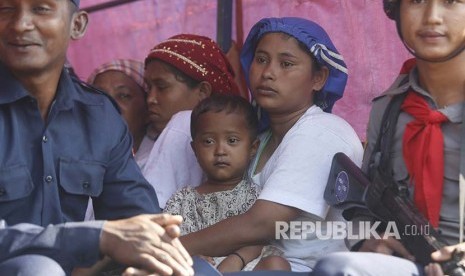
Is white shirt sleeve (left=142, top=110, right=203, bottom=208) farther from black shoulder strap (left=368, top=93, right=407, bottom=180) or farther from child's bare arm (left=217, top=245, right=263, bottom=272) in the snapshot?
black shoulder strap (left=368, top=93, right=407, bottom=180)

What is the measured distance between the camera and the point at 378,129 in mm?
3574

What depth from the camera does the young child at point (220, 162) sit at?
3.98m

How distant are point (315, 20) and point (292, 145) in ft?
3.90

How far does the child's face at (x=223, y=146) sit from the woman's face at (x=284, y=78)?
0.49 feet

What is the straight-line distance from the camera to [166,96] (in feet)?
15.8

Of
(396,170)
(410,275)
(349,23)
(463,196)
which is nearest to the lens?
(410,275)

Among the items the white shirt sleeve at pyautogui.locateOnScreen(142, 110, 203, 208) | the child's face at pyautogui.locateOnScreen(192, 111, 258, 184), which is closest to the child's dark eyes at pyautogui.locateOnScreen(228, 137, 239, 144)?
the child's face at pyautogui.locateOnScreen(192, 111, 258, 184)

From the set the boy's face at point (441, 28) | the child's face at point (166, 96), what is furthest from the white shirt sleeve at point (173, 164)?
the boy's face at point (441, 28)

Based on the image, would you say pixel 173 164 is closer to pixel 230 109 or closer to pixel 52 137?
pixel 230 109

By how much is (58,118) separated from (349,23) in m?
1.81

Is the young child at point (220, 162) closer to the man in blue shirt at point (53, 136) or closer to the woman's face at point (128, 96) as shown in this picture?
the man in blue shirt at point (53, 136)

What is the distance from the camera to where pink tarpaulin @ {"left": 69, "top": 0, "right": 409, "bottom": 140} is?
4.62 meters

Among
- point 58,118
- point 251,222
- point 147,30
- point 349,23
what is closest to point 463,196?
point 251,222

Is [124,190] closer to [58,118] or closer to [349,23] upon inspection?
[58,118]
